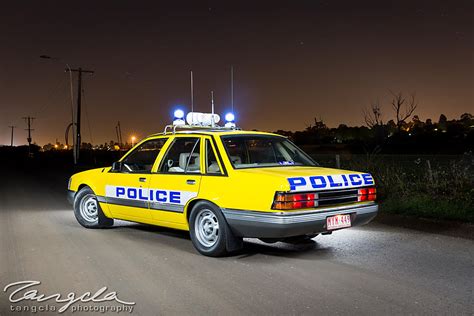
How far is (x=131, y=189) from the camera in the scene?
766cm

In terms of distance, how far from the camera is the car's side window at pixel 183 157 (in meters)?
7.05

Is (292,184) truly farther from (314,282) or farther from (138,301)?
(138,301)

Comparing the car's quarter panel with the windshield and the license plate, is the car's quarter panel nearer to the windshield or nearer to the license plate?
the windshield

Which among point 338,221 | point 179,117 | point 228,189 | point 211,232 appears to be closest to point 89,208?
point 179,117

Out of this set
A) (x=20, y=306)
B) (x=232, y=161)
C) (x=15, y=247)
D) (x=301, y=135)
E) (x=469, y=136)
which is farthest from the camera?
(x=301, y=135)

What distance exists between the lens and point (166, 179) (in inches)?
280

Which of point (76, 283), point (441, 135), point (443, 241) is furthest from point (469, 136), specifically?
point (76, 283)

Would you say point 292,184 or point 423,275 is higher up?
point 292,184

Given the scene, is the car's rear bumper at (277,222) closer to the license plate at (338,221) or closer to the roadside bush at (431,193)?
the license plate at (338,221)

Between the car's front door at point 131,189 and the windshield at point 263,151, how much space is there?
1166 mm

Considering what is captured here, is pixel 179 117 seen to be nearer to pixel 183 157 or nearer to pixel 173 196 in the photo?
pixel 183 157

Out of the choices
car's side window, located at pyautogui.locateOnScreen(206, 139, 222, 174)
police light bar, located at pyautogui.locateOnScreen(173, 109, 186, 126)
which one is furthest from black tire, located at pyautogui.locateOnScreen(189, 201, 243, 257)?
police light bar, located at pyautogui.locateOnScreen(173, 109, 186, 126)

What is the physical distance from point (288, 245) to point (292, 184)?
1589mm

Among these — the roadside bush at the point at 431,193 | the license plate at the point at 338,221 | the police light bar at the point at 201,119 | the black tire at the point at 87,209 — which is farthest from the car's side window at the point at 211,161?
the roadside bush at the point at 431,193
